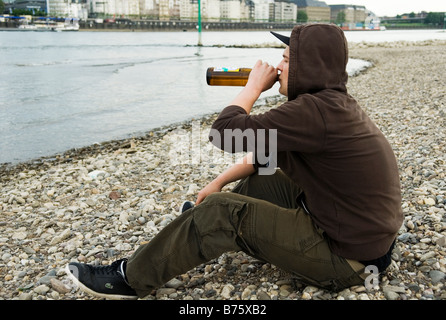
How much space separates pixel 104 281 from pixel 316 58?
1.86m

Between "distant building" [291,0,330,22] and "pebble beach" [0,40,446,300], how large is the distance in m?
157

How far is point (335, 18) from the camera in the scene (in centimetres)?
15688

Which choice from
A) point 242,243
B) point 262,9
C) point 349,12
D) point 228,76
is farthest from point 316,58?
point 349,12

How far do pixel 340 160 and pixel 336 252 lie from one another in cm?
54

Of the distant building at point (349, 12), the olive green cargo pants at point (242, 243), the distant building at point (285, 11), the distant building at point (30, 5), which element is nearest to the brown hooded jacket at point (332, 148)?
the olive green cargo pants at point (242, 243)

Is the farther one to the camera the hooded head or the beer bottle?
the beer bottle

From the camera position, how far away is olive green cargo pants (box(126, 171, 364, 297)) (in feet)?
8.16

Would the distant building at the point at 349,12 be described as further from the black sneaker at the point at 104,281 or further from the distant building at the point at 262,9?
the black sneaker at the point at 104,281

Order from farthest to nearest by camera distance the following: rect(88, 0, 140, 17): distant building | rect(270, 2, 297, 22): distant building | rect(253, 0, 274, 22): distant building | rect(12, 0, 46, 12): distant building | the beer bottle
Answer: rect(253, 0, 274, 22): distant building → rect(270, 2, 297, 22): distant building → rect(88, 0, 140, 17): distant building → rect(12, 0, 46, 12): distant building → the beer bottle

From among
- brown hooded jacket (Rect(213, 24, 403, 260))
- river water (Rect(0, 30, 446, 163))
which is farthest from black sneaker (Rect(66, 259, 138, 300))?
river water (Rect(0, 30, 446, 163))

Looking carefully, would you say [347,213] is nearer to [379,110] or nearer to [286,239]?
[286,239]

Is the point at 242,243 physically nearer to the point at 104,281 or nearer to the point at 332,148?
the point at 332,148

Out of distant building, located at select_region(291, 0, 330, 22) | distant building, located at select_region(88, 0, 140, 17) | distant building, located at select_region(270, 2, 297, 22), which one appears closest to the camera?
distant building, located at select_region(88, 0, 140, 17)

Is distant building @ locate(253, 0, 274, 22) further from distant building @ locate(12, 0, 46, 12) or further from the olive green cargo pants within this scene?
the olive green cargo pants
